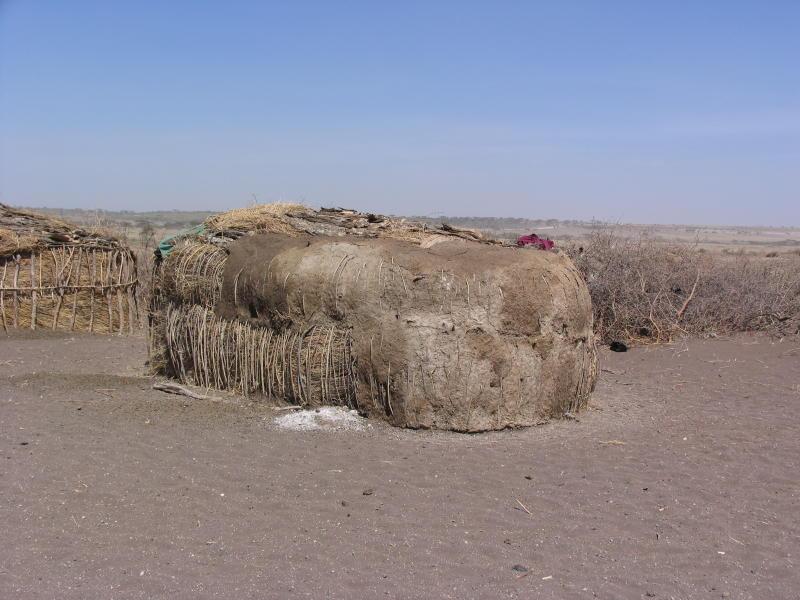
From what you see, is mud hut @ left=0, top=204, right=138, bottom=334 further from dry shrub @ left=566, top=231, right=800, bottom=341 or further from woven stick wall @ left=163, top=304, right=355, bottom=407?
dry shrub @ left=566, top=231, right=800, bottom=341

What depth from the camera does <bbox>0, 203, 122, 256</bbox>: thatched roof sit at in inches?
510

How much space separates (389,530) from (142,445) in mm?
2622

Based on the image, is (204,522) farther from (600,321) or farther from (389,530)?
(600,321)

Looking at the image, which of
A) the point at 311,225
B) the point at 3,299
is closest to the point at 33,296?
the point at 3,299

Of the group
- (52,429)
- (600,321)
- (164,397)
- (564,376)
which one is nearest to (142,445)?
(52,429)

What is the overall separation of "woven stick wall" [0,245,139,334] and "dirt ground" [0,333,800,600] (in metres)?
5.39

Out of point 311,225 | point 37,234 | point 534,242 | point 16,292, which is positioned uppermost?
point 311,225

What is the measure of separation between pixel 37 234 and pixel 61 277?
2.90ft

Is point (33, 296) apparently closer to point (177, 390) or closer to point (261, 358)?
point (177, 390)

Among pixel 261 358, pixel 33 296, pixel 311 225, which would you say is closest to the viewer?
pixel 261 358

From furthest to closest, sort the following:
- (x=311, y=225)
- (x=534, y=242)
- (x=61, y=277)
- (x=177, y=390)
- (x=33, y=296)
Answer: (x=61, y=277) → (x=33, y=296) → (x=534, y=242) → (x=311, y=225) → (x=177, y=390)

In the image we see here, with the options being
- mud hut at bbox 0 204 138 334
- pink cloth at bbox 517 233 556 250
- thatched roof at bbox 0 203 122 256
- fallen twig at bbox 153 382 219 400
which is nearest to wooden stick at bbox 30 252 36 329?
mud hut at bbox 0 204 138 334

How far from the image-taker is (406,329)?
6.76m

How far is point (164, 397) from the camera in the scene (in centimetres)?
812
